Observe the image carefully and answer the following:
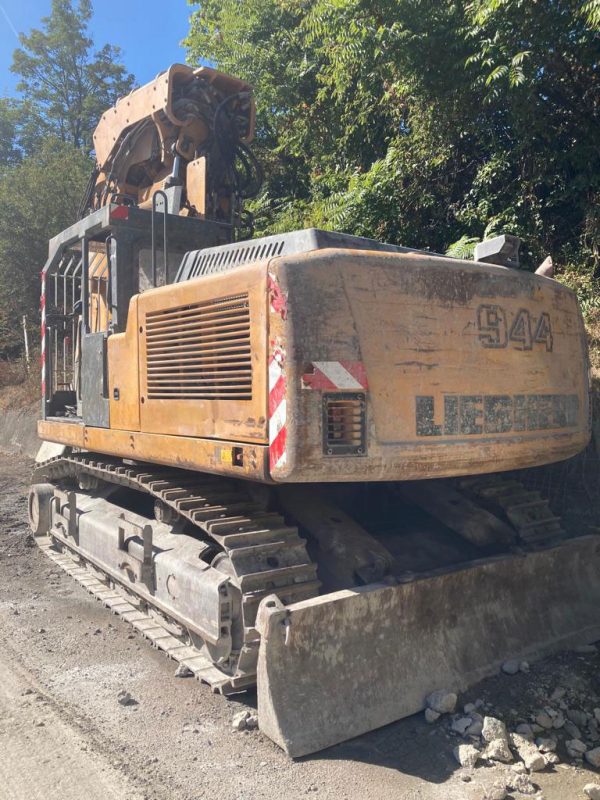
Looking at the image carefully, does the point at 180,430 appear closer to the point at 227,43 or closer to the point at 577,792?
the point at 577,792

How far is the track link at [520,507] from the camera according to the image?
4.07m

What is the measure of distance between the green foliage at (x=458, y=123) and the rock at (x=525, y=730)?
5.00 meters

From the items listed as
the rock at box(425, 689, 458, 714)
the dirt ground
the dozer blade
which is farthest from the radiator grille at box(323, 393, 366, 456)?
the rock at box(425, 689, 458, 714)

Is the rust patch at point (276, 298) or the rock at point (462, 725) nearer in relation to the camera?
the rust patch at point (276, 298)

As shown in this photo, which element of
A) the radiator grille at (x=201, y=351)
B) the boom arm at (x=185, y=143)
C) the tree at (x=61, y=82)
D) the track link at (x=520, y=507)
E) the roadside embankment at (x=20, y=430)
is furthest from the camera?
the tree at (x=61, y=82)

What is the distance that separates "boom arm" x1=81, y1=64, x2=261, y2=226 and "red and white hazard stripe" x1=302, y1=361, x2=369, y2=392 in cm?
312

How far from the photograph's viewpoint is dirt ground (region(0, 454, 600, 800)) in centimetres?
260

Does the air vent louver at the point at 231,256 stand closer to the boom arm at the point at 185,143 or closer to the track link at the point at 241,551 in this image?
the track link at the point at 241,551

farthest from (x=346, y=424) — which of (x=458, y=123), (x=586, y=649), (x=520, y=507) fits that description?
(x=458, y=123)

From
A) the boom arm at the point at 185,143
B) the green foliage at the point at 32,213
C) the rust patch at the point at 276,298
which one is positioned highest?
the green foliage at the point at 32,213

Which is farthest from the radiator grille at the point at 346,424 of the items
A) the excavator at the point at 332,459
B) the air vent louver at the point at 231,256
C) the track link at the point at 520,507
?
the track link at the point at 520,507

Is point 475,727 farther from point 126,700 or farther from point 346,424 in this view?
point 126,700

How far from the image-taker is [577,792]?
2.58 metres

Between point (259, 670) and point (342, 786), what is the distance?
0.56 metres
